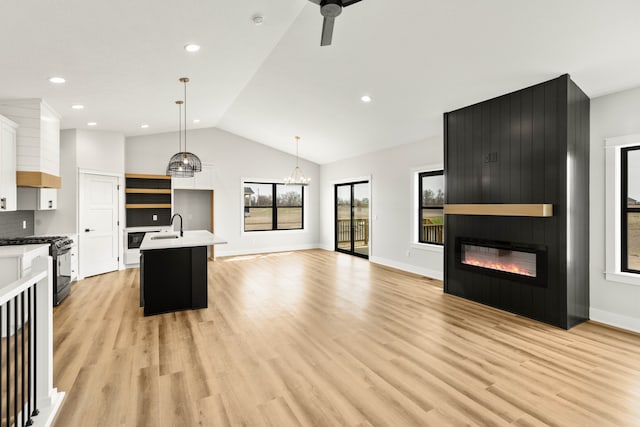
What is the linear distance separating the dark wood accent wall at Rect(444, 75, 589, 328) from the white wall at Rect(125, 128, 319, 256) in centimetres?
577

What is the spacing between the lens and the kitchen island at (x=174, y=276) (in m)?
4.20

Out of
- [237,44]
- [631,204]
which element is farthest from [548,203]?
[237,44]

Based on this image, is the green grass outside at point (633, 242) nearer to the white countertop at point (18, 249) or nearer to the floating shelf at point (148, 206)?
the white countertop at point (18, 249)

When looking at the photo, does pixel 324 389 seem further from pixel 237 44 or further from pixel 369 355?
pixel 237 44

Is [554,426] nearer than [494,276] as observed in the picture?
Yes

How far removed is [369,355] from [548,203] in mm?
2732

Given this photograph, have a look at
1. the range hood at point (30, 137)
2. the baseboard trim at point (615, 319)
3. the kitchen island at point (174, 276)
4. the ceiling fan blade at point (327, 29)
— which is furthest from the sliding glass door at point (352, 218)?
the range hood at point (30, 137)

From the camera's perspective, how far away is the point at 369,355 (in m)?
3.07

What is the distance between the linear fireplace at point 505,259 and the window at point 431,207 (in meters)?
1.31

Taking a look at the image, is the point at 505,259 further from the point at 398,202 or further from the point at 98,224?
the point at 98,224

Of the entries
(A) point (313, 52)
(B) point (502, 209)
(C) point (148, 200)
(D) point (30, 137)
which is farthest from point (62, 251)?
(B) point (502, 209)

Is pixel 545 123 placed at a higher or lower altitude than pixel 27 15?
lower

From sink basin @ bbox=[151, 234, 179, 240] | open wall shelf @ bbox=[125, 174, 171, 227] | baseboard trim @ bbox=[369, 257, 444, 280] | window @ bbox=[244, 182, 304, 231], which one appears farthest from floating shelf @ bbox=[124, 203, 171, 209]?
baseboard trim @ bbox=[369, 257, 444, 280]

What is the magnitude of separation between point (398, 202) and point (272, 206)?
13.0ft
